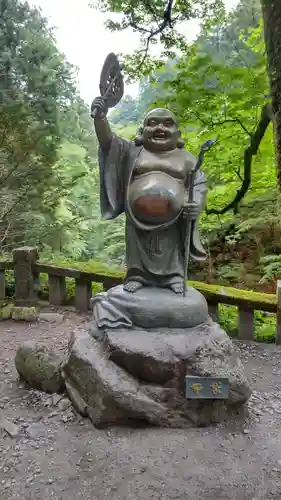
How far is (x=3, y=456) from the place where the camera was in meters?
2.97

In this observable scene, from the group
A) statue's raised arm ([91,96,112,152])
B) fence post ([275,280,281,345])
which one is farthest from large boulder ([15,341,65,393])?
fence post ([275,280,281,345])

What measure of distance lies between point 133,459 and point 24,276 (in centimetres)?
410

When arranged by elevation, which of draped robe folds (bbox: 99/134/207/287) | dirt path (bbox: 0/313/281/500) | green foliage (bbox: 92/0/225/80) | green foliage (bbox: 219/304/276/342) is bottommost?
dirt path (bbox: 0/313/281/500)

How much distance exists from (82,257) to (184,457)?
882 centimetres

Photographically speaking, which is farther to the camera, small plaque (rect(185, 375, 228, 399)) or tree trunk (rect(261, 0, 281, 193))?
small plaque (rect(185, 375, 228, 399))

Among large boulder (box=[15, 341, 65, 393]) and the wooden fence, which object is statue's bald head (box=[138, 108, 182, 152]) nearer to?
large boulder (box=[15, 341, 65, 393])

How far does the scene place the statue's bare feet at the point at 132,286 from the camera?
3.79 metres

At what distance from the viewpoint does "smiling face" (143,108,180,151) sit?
3836 millimetres

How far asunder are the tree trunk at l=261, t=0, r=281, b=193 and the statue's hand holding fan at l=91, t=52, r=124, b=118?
5.43ft

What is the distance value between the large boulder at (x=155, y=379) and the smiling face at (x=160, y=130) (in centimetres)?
179

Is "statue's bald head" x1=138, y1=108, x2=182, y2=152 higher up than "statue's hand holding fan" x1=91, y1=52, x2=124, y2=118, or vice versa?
"statue's hand holding fan" x1=91, y1=52, x2=124, y2=118

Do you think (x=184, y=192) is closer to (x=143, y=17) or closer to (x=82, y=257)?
(x=143, y=17)

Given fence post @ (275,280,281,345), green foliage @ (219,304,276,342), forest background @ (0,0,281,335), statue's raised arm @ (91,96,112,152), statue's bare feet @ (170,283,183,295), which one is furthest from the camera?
forest background @ (0,0,281,335)

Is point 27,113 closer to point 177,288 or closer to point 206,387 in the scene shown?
point 177,288
